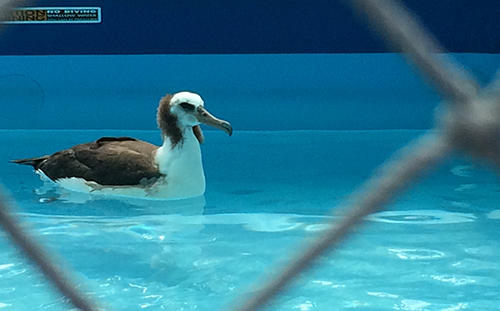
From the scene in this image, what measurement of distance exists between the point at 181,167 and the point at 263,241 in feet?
1.97

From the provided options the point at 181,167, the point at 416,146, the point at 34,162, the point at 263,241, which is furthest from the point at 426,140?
the point at 34,162

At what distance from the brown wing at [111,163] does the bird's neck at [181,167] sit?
0.04 metres

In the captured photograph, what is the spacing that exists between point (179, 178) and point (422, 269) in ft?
3.47

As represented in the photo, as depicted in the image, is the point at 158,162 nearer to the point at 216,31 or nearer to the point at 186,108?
the point at 186,108

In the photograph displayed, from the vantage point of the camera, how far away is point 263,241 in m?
2.36

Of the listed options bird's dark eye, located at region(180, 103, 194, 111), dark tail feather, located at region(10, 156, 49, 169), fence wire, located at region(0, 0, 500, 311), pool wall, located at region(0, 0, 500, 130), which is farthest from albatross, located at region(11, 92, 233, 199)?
fence wire, located at region(0, 0, 500, 311)

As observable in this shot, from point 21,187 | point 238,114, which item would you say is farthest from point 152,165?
point 238,114

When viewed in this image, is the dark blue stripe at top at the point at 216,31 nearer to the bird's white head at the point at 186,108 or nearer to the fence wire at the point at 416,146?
the bird's white head at the point at 186,108

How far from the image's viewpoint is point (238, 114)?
13.9 feet

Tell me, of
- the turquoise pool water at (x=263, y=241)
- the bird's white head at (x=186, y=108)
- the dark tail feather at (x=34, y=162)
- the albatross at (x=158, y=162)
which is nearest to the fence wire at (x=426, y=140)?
the turquoise pool water at (x=263, y=241)

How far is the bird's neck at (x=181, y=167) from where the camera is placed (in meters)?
2.84

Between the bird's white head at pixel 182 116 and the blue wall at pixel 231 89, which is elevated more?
the blue wall at pixel 231 89

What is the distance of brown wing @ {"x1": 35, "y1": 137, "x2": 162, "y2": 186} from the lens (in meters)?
2.84

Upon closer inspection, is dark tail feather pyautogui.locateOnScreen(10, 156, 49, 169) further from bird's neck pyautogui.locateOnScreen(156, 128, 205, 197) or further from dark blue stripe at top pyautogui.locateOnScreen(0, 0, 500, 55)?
dark blue stripe at top pyautogui.locateOnScreen(0, 0, 500, 55)
